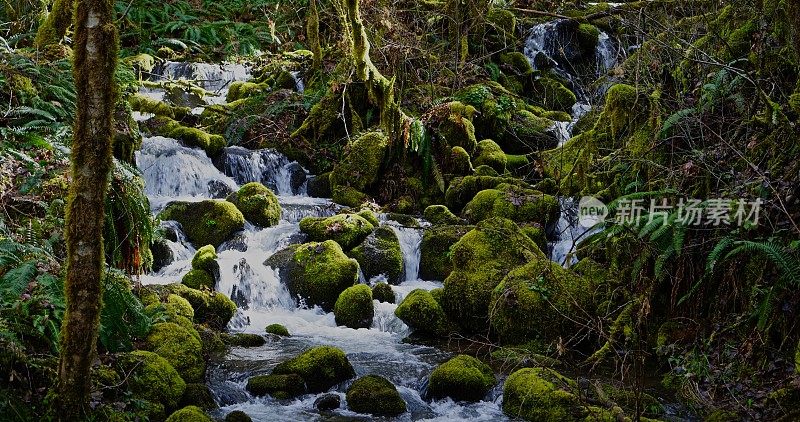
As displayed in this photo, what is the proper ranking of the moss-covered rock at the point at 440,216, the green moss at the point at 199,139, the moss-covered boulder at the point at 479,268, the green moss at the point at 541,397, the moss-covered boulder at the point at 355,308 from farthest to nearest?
the green moss at the point at 199,139 → the moss-covered rock at the point at 440,216 → the moss-covered boulder at the point at 355,308 → the moss-covered boulder at the point at 479,268 → the green moss at the point at 541,397

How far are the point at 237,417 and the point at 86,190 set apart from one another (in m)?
2.42

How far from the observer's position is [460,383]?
6.27 meters

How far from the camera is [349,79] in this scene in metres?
12.8

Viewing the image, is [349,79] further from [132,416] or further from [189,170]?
[132,416]

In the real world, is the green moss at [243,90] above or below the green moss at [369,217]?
above

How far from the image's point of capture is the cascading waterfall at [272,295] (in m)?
6.14

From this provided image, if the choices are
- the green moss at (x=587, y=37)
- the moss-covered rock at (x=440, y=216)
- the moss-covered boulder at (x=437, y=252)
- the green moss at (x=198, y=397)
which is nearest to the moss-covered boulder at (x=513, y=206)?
the moss-covered rock at (x=440, y=216)

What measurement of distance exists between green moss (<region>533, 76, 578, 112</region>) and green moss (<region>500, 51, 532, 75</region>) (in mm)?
559

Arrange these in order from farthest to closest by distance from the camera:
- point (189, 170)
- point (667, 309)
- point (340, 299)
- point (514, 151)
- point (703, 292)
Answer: point (514, 151), point (189, 170), point (340, 299), point (667, 309), point (703, 292)

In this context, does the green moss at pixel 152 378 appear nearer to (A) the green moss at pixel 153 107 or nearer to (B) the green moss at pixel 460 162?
(B) the green moss at pixel 460 162

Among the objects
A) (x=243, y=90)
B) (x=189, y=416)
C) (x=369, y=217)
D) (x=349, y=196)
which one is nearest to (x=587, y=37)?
(x=243, y=90)

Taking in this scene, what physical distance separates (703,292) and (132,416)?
5.11 meters

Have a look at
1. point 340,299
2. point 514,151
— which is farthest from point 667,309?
point 514,151

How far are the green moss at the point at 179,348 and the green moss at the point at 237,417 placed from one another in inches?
36.9
